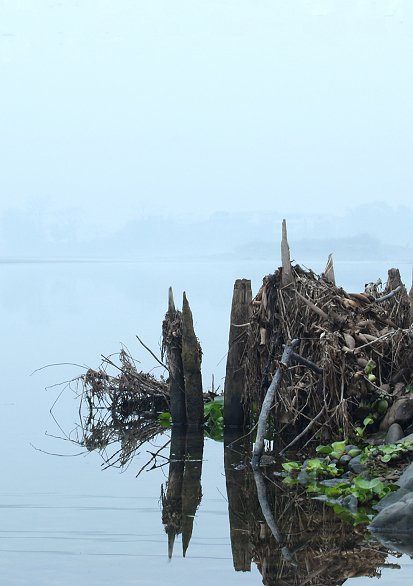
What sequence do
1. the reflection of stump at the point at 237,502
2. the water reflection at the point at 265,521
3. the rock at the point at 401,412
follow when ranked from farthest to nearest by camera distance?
the rock at the point at 401,412
the reflection of stump at the point at 237,502
the water reflection at the point at 265,521

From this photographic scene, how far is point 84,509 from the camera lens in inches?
310

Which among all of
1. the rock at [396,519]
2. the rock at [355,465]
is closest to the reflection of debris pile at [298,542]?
the rock at [396,519]

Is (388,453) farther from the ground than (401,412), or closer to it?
closer to it

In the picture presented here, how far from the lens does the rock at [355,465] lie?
8352 mm

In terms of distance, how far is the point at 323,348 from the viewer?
31.9 feet

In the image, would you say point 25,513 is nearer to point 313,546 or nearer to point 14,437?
point 313,546

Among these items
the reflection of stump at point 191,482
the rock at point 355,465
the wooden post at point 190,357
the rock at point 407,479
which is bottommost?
the reflection of stump at point 191,482

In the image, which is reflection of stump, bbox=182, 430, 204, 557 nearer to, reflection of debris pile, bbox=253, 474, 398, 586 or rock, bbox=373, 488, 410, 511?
reflection of debris pile, bbox=253, 474, 398, 586

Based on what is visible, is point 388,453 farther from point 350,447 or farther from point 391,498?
point 391,498

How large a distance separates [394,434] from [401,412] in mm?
354

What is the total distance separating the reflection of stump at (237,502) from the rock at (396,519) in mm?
1166

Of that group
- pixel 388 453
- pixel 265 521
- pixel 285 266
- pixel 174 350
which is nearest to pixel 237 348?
pixel 174 350

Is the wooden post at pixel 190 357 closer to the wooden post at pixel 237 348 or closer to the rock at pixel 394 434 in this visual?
the wooden post at pixel 237 348

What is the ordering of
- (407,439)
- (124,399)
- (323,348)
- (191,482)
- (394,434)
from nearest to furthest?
(407,439) < (191,482) < (394,434) < (323,348) < (124,399)
